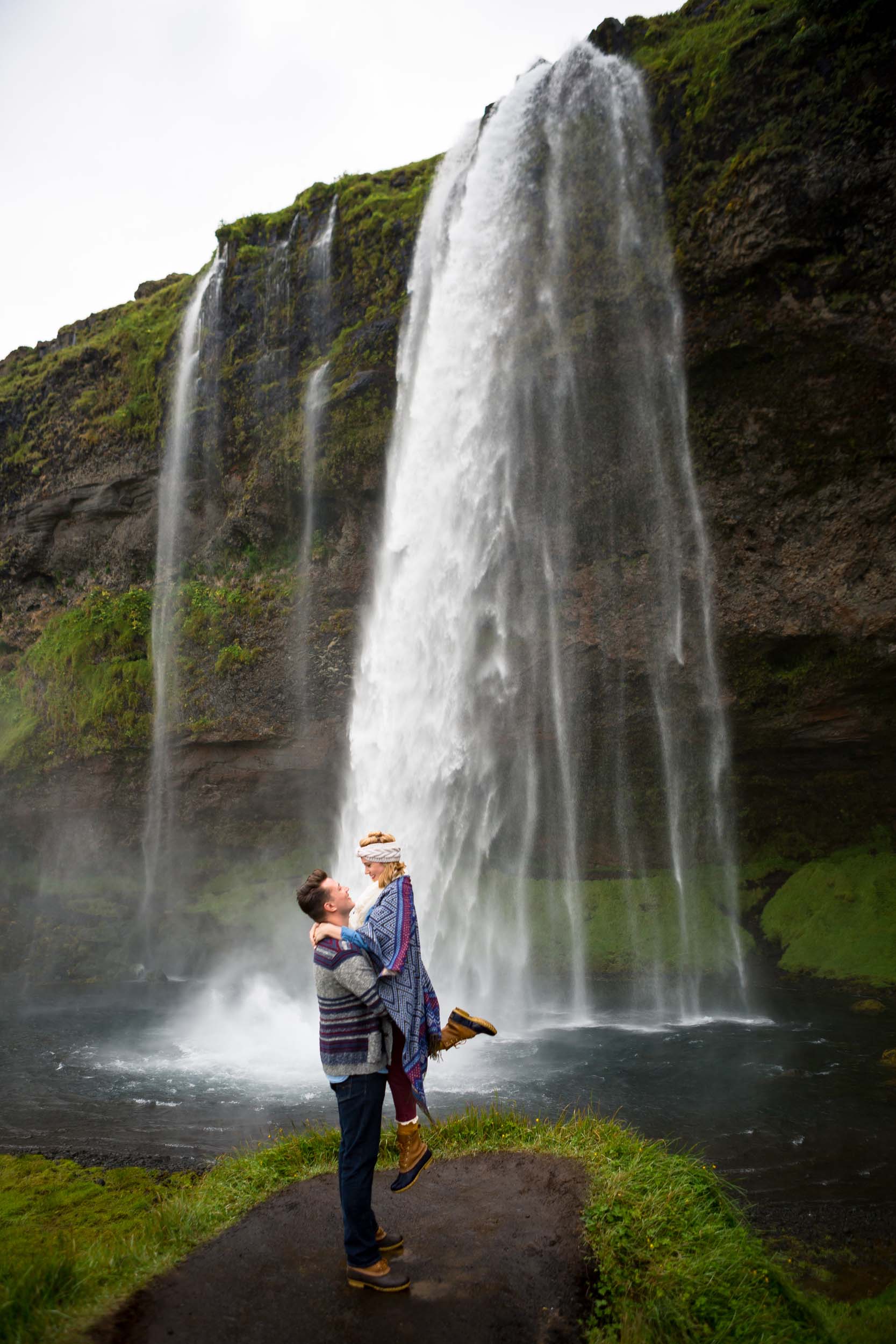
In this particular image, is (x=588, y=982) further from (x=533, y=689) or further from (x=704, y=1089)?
(x=704, y=1089)

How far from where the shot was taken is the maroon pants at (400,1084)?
4734mm

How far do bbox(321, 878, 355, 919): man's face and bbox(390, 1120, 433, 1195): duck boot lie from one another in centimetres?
125

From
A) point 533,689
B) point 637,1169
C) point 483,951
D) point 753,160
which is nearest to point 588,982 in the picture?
point 483,951

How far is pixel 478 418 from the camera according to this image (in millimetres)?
17469

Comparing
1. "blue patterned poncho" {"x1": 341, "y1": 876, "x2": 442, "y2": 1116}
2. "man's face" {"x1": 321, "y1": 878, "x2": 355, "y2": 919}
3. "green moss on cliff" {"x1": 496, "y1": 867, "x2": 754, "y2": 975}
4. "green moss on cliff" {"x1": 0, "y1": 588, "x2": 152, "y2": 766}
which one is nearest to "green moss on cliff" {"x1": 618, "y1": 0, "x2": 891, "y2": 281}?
"green moss on cliff" {"x1": 496, "y1": 867, "x2": 754, "y2": 975}

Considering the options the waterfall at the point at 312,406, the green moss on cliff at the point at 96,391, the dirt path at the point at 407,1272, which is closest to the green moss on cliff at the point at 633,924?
the waterfall at the point at 312,406

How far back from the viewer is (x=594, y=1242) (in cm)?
489

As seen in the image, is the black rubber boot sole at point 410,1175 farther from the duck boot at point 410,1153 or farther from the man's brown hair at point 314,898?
the man's brown hair at point 314,898

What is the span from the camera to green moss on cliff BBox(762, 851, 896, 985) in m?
16.8

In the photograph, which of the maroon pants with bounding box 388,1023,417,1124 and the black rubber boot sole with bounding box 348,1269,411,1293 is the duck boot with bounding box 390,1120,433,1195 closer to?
the maroon pants with bounding box 388,1023,417,1124

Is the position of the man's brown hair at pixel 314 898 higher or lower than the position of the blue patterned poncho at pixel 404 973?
higher

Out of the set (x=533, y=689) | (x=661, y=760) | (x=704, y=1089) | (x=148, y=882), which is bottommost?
(x=704, y=1089)

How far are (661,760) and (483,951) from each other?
569 cm

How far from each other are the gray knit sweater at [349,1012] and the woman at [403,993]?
8cm
